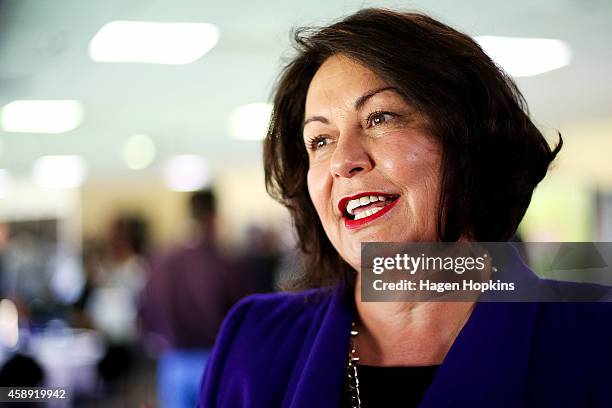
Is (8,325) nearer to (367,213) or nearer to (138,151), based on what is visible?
(367,213)

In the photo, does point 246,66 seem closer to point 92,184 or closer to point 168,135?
point 168,135

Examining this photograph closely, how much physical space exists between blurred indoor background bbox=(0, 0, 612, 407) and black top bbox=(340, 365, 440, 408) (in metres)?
0.29

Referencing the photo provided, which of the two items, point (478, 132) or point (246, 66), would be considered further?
point (246, 66)

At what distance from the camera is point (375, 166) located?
79cm

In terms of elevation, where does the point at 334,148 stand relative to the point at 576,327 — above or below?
above

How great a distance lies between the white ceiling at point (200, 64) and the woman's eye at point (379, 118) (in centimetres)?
25

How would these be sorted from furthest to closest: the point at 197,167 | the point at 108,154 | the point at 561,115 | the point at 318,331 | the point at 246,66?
the point at 197,167 → the point at 108,154 → the point at 561,115 → the point at 246,66 → the point at 318,331

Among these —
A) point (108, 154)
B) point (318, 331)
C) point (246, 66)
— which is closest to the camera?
point (318, 331)

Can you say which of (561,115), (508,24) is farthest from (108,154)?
(508,24)

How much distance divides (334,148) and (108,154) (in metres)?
7.50

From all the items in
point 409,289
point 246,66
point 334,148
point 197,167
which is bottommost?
point 409,289

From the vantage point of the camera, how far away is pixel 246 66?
4.12 m

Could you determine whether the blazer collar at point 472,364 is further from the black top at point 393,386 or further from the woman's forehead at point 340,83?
the woman's forehead at point 340,83

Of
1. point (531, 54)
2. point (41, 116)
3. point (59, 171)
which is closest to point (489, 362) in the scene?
point (531, 54)
